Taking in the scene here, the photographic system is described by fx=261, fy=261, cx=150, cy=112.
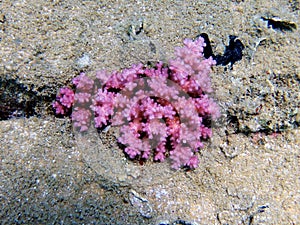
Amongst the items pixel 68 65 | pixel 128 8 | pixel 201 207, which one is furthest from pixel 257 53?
pixel 68 65

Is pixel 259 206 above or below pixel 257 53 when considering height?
below

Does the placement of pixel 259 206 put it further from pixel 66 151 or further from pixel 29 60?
pixel 29 60

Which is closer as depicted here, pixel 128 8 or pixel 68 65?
pixel 68 65

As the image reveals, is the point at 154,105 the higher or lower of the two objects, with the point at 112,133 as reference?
higher
